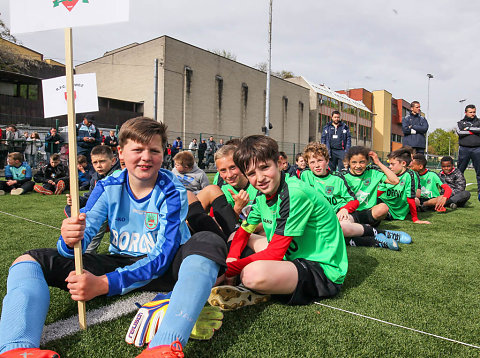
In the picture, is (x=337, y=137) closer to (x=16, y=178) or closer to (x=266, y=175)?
(x=266, y=175)

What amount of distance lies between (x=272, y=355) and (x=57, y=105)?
6330 mm

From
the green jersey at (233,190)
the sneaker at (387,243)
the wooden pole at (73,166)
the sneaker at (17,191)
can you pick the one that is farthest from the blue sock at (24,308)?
the sneaker at (17,191)

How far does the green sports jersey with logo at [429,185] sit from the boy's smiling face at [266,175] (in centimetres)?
586

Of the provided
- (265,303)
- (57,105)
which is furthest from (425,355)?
(57,105)

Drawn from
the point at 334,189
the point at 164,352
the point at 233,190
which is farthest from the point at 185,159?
the point at 164,352

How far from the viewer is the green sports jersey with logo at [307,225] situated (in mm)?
2172

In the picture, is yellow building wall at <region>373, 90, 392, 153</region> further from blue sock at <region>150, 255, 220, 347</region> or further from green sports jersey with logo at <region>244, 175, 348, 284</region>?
blue sock at <region>150, 255, 220, 347</region>

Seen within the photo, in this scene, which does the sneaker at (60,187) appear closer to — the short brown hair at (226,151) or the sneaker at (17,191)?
the sneaker at (17,191)

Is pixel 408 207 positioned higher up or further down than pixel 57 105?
further down

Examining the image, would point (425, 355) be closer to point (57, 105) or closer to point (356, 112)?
point (57, 105)

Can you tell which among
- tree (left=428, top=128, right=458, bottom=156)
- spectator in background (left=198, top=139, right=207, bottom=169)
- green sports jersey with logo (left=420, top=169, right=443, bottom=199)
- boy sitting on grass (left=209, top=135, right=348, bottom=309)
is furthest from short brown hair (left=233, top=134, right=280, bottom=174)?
tree (left=428, top=128, right=458, bottom=156)

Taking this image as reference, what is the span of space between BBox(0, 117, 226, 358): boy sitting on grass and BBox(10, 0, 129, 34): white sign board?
572 mm

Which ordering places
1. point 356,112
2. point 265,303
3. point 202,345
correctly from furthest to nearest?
point 356,112 < point 265,303 < point 202,345

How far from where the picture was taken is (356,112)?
169 feet
